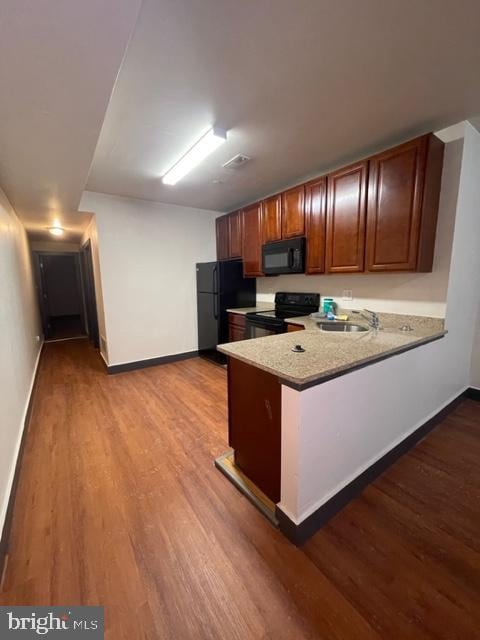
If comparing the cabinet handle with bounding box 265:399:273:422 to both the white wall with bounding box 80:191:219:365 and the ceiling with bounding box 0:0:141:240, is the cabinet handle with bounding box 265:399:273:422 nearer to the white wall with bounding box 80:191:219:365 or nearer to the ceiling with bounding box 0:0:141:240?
the ceiling with bounding box 0:0:141:240

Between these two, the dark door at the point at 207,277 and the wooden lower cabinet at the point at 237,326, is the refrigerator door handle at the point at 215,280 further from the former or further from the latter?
the wooden lower cabinet at the point at 237,326

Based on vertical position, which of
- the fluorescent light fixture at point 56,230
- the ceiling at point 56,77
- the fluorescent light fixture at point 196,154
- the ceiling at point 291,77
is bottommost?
the fluorescent light fixture at point 56,230

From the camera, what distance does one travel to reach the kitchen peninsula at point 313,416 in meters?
1.27

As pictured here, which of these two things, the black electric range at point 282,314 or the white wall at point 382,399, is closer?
the white wall at point 382,399

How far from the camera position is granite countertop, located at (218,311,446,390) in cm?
126

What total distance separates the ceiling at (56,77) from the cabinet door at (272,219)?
6.63 feet

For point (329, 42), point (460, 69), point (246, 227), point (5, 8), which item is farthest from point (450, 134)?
point (5, 8)

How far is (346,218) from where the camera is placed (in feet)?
8.18

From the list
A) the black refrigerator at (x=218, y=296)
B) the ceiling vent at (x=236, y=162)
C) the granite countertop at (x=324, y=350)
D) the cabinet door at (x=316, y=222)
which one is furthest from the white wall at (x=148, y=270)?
the granite countertop at (x=324, y=350)

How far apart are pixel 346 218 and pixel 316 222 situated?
14.0 inches

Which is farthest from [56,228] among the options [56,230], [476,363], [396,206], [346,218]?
[476,363]

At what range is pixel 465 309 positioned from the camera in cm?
248

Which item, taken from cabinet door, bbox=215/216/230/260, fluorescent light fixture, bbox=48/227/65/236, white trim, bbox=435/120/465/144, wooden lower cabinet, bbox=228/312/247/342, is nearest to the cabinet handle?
wooden lower cabinet, bbox=228/312/247/342

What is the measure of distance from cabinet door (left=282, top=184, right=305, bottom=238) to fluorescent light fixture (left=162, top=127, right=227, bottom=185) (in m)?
1.09
